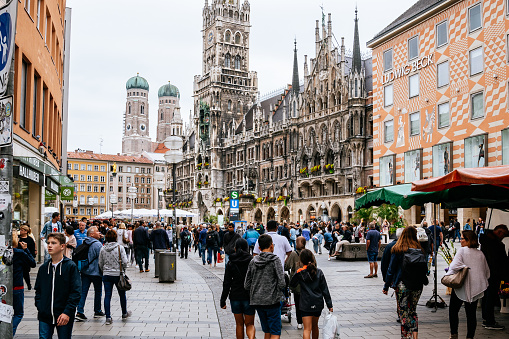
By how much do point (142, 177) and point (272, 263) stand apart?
121 metres

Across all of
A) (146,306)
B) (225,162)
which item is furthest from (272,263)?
(225,162)

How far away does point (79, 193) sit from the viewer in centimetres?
11844

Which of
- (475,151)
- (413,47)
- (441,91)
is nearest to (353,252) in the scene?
(475,151)

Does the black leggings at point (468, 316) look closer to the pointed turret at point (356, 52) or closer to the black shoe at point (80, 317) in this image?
the black shoe at point (80, 317)

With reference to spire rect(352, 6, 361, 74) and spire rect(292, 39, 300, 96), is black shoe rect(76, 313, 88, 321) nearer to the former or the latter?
spire rect(352, 6, 361, 74)

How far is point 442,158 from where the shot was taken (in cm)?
3456

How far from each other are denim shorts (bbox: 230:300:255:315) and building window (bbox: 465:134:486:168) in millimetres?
26160

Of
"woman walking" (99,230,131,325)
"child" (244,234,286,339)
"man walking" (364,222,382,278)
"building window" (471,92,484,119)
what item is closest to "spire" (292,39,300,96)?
"building window" (471,92,484,119)

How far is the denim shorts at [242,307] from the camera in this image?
795cm

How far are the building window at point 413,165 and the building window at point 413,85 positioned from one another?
12.5 ft

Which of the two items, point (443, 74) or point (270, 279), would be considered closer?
point (270, 279)

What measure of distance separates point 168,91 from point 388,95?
468 ft

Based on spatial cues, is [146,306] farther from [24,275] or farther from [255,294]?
[255,294]

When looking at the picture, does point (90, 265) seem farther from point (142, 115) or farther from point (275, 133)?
point (142, 115)
